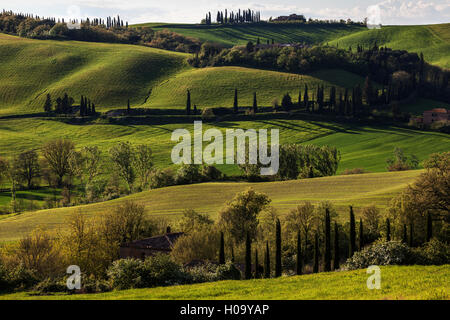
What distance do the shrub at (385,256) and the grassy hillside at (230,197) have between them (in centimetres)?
3533

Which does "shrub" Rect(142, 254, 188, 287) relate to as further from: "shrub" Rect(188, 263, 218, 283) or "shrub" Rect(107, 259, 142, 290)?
"shrub" Rect(188, 263, 218, 283)

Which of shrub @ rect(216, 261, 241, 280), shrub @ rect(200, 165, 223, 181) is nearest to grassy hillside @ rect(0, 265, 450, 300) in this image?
shrub @ rect(216, 261, 241, 280)

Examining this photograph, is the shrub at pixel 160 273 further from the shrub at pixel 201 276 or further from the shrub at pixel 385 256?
the shrub at pixel 385 256

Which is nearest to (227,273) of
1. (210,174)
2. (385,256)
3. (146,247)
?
(385,256)

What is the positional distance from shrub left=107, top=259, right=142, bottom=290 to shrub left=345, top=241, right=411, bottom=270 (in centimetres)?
1733

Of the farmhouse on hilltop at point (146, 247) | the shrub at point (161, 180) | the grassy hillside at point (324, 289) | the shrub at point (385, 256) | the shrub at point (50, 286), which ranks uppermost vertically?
the grassy hillside at point (324, 289)

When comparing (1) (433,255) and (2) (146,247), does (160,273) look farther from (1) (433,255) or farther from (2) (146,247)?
(2) (146,247)

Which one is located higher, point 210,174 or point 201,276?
point 201,276

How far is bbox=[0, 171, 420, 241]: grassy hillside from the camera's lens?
86050mm

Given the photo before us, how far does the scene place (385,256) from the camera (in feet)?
140

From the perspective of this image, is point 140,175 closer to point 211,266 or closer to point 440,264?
point 211,266

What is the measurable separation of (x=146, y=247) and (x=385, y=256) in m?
32.1

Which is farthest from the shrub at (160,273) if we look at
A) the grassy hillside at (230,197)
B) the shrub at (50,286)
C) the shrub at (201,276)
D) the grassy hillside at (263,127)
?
the grassy hillside at (263,127)

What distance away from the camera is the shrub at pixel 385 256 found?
139ft
